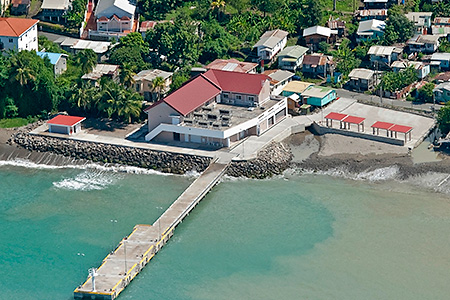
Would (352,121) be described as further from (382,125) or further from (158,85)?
(158,85)

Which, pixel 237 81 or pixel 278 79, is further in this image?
pixel 278 79

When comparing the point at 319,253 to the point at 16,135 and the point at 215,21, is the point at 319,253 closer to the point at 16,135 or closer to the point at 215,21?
the point at 16,135

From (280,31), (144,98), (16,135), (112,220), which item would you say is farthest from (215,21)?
(112,220)

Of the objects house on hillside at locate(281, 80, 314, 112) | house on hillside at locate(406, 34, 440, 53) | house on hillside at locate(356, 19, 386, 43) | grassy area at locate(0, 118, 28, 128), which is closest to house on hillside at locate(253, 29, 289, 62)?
house on hillside at locate(281, 80, 314, 112)

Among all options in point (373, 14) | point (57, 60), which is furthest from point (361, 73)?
point (57, 60)

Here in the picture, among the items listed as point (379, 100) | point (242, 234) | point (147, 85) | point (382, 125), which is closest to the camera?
point (242, 234)

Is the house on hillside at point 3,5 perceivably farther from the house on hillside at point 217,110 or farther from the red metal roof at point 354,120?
the red metal roof at point 354,120
